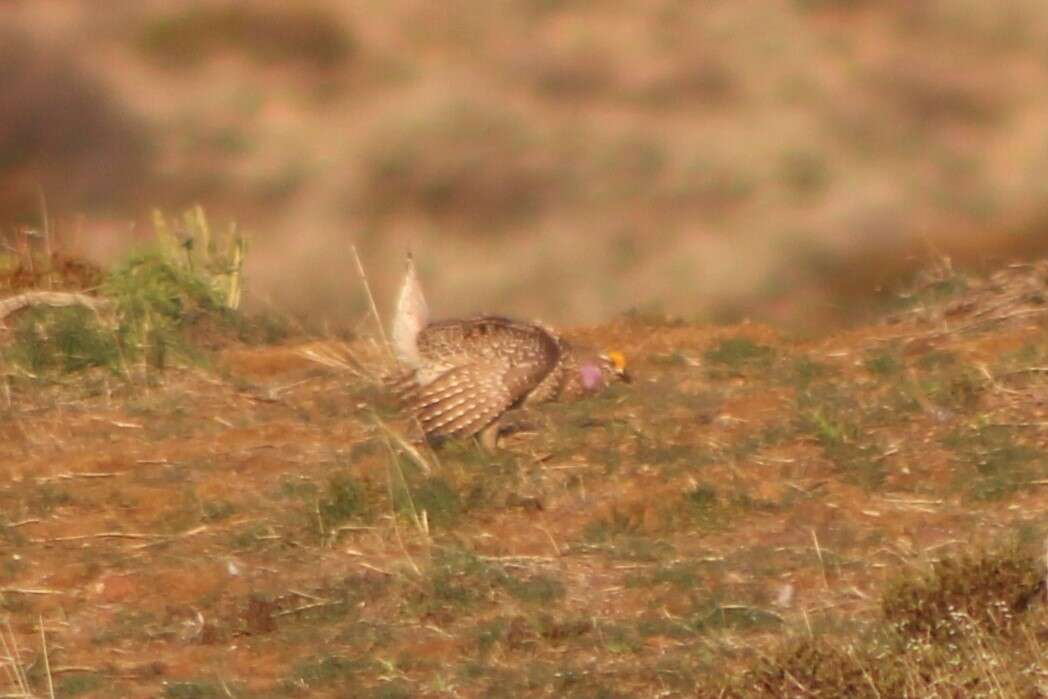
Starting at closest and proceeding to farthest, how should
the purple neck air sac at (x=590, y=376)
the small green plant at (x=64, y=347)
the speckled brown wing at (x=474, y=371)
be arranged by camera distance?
the speckled brown wing at (x=474, y=371) < the purple neck air sac at (x=590, y=376) < the small green plant at (x=64, y=347)

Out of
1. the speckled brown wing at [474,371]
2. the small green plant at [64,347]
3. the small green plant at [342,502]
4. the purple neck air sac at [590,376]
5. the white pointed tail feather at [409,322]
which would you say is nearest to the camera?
the small green plant at [342,502]

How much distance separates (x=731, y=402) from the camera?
27.8 feet

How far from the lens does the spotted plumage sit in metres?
8.00

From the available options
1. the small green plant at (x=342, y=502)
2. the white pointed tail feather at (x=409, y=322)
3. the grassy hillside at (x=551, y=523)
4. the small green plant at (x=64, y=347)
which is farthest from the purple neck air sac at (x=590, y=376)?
the small green plant at (x=64, y=347)

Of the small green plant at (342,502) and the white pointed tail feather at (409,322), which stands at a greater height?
the white pointed tail feather at (409,322)

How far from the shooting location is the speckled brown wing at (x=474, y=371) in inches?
314

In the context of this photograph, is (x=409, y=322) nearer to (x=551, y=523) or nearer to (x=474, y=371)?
(x=474, y=371)

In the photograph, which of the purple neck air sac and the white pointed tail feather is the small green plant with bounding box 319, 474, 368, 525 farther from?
the purple neck air sac

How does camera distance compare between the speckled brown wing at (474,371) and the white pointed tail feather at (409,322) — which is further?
the white pointed tail feather at (409,322)

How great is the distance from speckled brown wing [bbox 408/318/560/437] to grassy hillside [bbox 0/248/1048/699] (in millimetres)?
163

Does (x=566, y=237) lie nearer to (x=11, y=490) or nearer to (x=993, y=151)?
(x=993, y=151)

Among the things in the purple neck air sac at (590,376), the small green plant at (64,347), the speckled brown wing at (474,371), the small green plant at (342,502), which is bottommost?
the small green plant at (64,347)

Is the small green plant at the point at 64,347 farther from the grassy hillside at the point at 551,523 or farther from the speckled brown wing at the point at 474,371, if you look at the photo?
the speckled brown wing at the point at 474,371

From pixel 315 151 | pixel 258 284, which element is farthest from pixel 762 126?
pixel 258 284
